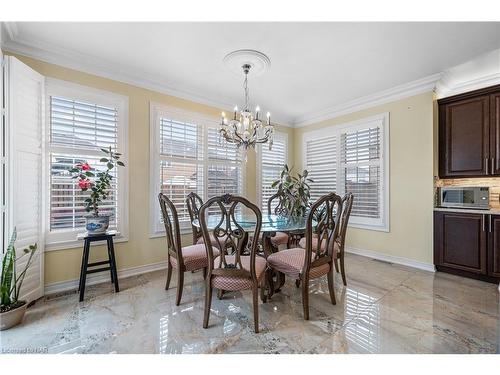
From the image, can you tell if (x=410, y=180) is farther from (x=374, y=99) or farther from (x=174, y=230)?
(x=174, y=230)

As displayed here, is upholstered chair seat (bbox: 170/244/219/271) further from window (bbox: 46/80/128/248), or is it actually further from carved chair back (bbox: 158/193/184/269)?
window (bbox: 46/80/128/248)

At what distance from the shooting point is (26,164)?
7.35 ft

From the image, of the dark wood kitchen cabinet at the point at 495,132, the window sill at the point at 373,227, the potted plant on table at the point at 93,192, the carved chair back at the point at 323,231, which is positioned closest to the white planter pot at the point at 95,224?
the potted plant on table at the point at 93,192

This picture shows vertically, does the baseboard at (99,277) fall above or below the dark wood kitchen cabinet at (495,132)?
below

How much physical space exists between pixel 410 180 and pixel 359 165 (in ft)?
2.68

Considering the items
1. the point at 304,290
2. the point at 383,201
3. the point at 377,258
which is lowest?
the point at 377,258

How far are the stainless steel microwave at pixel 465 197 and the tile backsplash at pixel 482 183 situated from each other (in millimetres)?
111

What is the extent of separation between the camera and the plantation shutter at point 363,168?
12.7ft

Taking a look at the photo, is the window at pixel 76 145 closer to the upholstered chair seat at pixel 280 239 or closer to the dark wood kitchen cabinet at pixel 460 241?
the upholstered chair seat at pixel 280 239

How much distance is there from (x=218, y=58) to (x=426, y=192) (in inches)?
131

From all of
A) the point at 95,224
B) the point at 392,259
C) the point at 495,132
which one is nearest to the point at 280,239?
the point at 392,259
